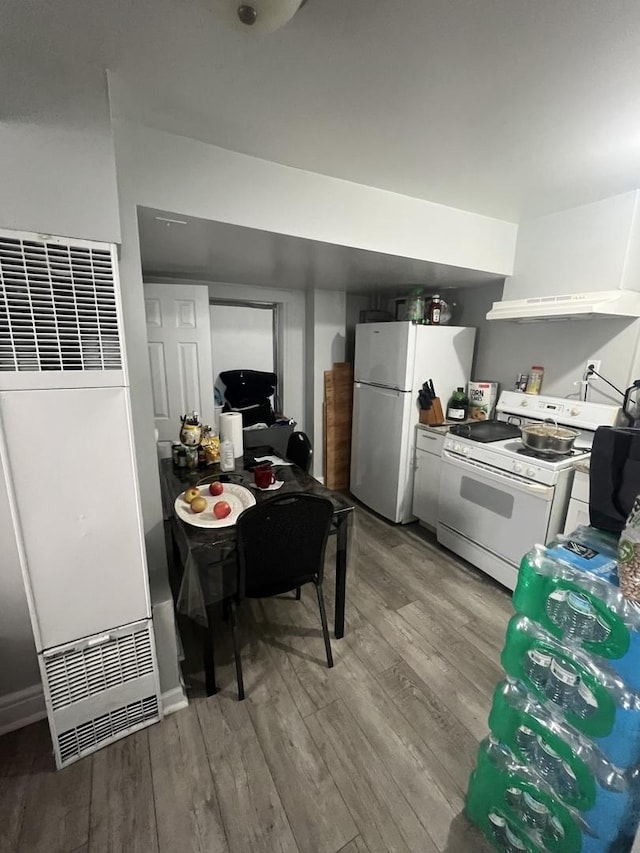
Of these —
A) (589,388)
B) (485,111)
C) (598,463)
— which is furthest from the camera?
(589,388)

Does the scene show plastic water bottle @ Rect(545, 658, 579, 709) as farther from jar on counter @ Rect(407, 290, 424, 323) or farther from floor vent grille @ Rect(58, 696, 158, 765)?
jar on counter @ Rect(407, 290, 424, 323)

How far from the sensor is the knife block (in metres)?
2.81

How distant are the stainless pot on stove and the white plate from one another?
171 centimetres

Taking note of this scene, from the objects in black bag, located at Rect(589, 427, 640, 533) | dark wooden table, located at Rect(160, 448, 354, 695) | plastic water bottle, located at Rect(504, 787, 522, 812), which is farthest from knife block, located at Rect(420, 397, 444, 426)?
plastic water bottle, located at Rect(504, 787, 522, 812)

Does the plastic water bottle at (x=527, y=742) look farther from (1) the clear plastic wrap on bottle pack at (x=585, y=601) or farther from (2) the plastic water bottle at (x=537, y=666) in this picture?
(1) the clear plastic wrap on bottle pack at (x=585, y=601)

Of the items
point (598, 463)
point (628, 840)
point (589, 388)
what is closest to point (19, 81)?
point (598, 463)

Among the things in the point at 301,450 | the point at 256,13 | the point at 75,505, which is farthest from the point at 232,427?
the point at 256,13

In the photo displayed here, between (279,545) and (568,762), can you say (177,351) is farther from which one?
(568,762)

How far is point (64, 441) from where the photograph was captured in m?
1.10

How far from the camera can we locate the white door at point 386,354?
2.71 metres

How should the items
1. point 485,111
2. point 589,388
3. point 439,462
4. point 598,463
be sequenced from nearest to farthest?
point 598,463 → point 485,111 → point 589,388 → point 439,462

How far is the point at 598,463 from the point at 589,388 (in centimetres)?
163

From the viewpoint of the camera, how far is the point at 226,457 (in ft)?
6.92

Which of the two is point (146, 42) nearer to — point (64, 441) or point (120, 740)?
point (64, 441)
